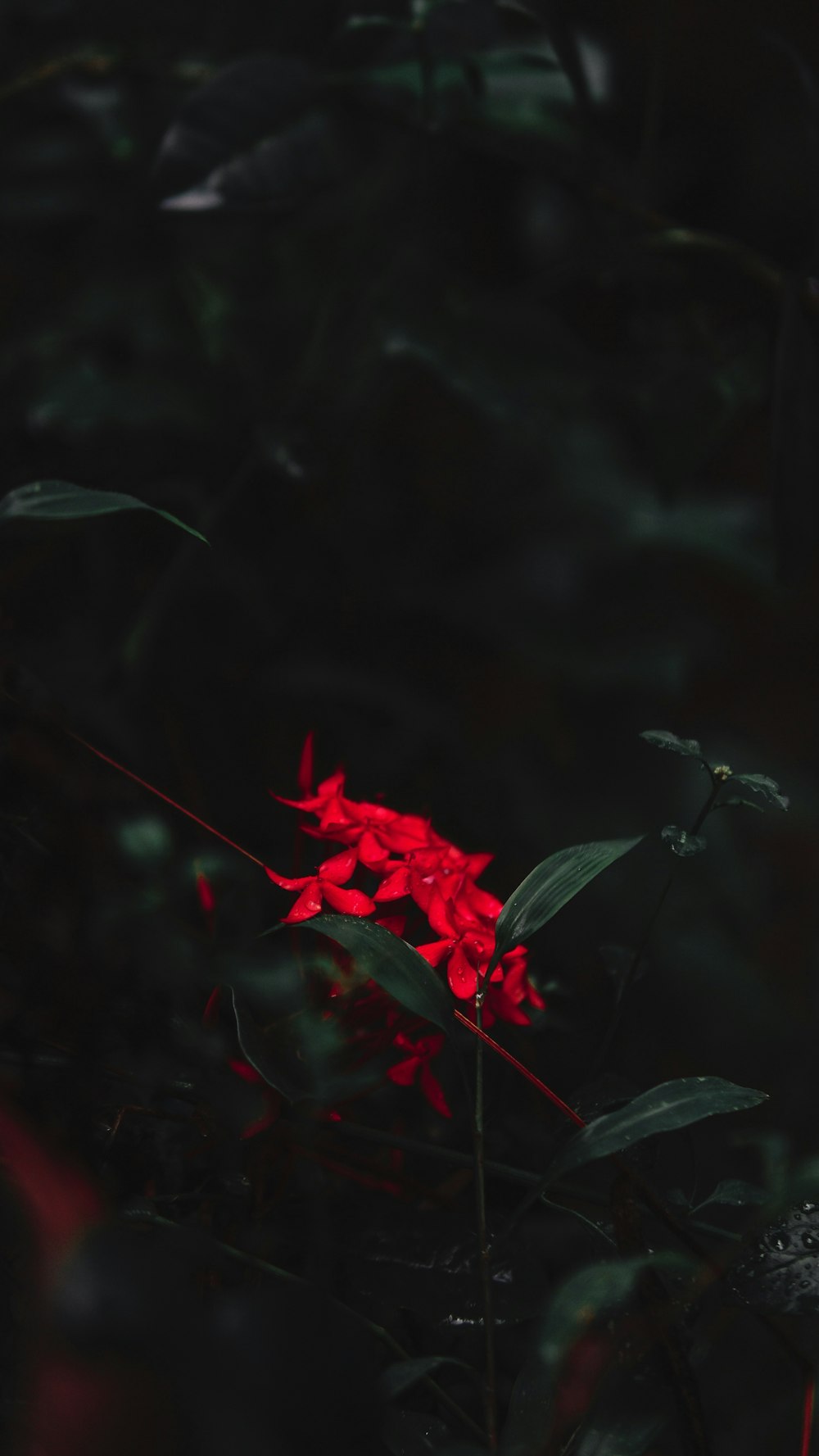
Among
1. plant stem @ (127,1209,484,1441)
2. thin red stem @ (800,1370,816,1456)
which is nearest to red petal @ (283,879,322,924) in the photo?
plant stem @ (127,1209,484,1441)

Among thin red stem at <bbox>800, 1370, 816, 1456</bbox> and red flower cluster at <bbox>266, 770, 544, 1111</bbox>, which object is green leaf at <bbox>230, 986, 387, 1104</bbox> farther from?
thin red stem at <bbox>800, 1370, 816, 1456</bbox>

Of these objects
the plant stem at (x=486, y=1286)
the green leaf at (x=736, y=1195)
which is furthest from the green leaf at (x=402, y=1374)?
the green leaf at (x=736, y=1195)

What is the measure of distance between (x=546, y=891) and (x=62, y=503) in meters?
0.23

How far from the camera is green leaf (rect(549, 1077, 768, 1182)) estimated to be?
1.05 feet

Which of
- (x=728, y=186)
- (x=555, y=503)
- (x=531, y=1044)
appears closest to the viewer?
(x=531, y=1044)

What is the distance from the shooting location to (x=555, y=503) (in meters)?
1.14

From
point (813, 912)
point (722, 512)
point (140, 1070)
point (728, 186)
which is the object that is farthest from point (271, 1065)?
point (728, 186)

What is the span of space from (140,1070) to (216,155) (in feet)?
2.20

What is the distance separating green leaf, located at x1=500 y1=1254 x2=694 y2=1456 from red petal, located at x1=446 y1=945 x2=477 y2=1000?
113mm

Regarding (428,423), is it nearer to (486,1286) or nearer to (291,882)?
(291,882)

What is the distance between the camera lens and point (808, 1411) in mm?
355

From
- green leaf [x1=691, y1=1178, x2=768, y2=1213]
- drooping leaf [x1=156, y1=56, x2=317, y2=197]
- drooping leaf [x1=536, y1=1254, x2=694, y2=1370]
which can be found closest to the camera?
drooping leaf [x1=536, y1=1254, x2=694, y2=1370]

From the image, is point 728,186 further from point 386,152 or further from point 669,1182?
point 669,1182

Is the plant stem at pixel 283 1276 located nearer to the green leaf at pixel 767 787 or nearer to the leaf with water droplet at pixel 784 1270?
the leaf with water droplet at pixel 784 1270
